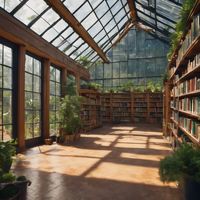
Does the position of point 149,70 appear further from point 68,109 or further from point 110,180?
point 110,180

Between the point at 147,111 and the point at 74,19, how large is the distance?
30.0 feet

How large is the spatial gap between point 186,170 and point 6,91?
5417mm

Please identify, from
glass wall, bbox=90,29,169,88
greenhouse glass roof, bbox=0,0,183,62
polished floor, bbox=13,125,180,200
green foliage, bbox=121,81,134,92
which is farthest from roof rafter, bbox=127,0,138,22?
polished floor, bbox=13,125,180,200

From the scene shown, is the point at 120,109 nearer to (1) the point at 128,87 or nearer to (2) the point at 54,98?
(1) the point at 128,87

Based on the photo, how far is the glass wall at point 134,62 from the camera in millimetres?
17125

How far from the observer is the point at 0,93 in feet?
22.2

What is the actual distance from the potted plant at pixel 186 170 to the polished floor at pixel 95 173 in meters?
0.69

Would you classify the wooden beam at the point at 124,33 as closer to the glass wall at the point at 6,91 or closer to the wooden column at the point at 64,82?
the wooden column at the point at 64,82

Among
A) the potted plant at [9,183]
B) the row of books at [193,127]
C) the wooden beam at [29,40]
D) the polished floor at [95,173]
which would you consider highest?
the wooden beam at [29,40]

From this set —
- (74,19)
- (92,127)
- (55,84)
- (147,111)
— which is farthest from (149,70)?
(74,19)

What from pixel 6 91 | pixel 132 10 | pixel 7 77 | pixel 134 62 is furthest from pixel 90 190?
pixel 134 62

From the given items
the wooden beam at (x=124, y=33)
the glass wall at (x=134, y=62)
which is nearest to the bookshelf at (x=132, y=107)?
the glass wall at (x=134, y=62)

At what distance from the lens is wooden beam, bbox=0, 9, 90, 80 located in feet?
21.2

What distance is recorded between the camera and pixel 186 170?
3088 mm
